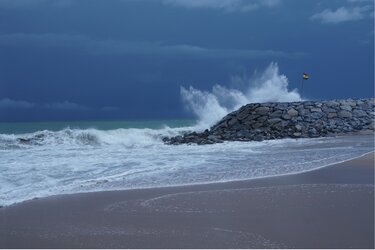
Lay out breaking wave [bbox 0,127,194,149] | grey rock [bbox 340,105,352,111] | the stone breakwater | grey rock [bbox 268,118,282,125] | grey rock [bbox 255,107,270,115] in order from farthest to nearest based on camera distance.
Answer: grey rock [bbox 340,105,352,111] → grey rock [bbox 255,107,270,115] → grey rock [bbox 268,118,282,125] → the stone breakwater → breaking wave [bbox 0,127,194,149]

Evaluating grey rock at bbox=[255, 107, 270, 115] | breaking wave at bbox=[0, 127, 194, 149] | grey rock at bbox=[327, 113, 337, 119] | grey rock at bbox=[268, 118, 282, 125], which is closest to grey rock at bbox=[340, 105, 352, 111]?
grey rock at bbox=[327, 113, 337, 119]

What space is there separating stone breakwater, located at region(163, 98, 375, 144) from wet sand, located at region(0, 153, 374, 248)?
1398cm

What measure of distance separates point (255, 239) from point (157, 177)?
4.40 m

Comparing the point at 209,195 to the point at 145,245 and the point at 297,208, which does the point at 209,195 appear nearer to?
the point at 297,208

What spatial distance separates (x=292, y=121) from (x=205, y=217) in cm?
1866

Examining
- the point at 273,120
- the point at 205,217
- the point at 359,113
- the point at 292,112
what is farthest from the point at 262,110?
the point at 205,217

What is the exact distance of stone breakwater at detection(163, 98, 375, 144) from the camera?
2222 centimetres

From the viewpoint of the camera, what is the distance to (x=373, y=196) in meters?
6.63

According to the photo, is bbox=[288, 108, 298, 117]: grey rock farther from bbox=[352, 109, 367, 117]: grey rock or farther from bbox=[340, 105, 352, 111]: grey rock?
bbox=[352, 109, 367, 117]: grey rock

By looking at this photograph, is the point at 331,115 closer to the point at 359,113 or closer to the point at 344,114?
the point at 344,114

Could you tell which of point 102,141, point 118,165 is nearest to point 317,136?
point 102,141

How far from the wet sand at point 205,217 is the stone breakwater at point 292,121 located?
14.0 metres

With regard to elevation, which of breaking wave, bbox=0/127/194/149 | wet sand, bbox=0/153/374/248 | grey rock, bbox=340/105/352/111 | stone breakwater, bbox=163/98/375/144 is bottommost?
wet sand, bbox=0/153/374/248

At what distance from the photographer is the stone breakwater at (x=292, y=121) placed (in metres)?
22.2
